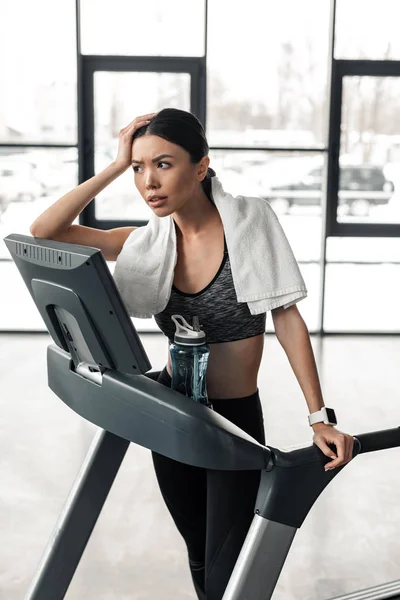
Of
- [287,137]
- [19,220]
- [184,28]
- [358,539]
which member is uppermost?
[184,28]

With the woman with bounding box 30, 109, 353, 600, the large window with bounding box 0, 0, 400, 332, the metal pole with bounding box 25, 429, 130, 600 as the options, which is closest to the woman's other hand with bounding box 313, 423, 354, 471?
the woman with bounding box 30, 109, 353, 600

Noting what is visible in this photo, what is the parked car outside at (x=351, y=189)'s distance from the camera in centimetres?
553

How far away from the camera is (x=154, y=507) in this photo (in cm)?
284

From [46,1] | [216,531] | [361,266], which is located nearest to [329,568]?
[216,531]

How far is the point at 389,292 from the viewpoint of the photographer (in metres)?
5.69

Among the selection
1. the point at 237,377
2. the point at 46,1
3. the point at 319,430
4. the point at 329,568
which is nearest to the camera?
the point at 319,430

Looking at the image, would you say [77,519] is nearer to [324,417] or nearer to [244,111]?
[324,417]

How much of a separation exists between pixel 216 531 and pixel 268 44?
14.5 feet

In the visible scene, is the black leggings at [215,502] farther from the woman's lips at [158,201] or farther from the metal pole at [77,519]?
the woman's lips at [158,201]

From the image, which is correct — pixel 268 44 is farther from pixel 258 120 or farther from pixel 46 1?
pixel 46 1

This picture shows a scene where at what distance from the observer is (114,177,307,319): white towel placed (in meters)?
1.46

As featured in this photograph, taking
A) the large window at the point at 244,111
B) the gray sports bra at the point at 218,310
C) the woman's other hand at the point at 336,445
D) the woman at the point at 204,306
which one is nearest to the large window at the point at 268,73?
the large window at the point at 244,111

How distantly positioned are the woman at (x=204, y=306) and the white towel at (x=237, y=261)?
1.8 inches

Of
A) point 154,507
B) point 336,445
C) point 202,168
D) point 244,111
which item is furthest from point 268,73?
point 336,445
